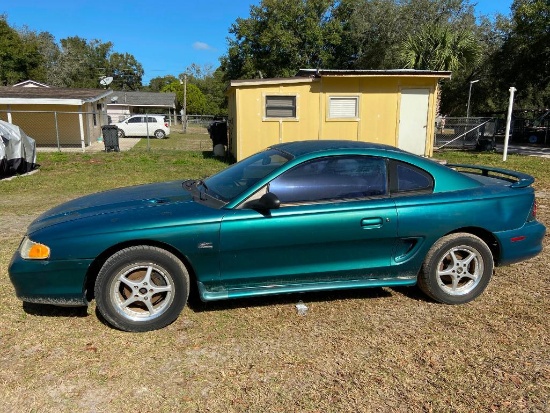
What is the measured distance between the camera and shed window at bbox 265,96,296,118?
13.8 meters

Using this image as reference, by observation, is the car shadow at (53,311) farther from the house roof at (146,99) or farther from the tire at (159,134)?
the house roof at (146,99)

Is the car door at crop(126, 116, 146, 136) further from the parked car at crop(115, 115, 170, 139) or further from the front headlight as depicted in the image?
the front headlight

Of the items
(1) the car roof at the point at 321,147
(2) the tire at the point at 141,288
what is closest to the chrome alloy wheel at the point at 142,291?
(2) the tire at the point at 141,288

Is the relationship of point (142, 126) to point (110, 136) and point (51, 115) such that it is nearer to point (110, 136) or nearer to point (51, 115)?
point (51, 115)

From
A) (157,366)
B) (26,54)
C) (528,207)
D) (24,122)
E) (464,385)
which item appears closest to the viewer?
(464,385)

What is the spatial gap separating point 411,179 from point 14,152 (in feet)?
35.8

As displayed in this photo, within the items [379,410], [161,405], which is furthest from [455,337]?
[161,405]

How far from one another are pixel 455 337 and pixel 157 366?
221cm

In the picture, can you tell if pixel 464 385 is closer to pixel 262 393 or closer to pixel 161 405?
pixel 262 393

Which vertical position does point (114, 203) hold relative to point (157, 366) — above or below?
above

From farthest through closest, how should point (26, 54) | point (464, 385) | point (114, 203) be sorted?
point (26, 54)
point (114, 203)
point (464, 385)

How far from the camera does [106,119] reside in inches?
1089

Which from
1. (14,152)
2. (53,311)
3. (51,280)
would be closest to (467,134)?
(14,152)

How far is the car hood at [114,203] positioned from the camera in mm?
3432
